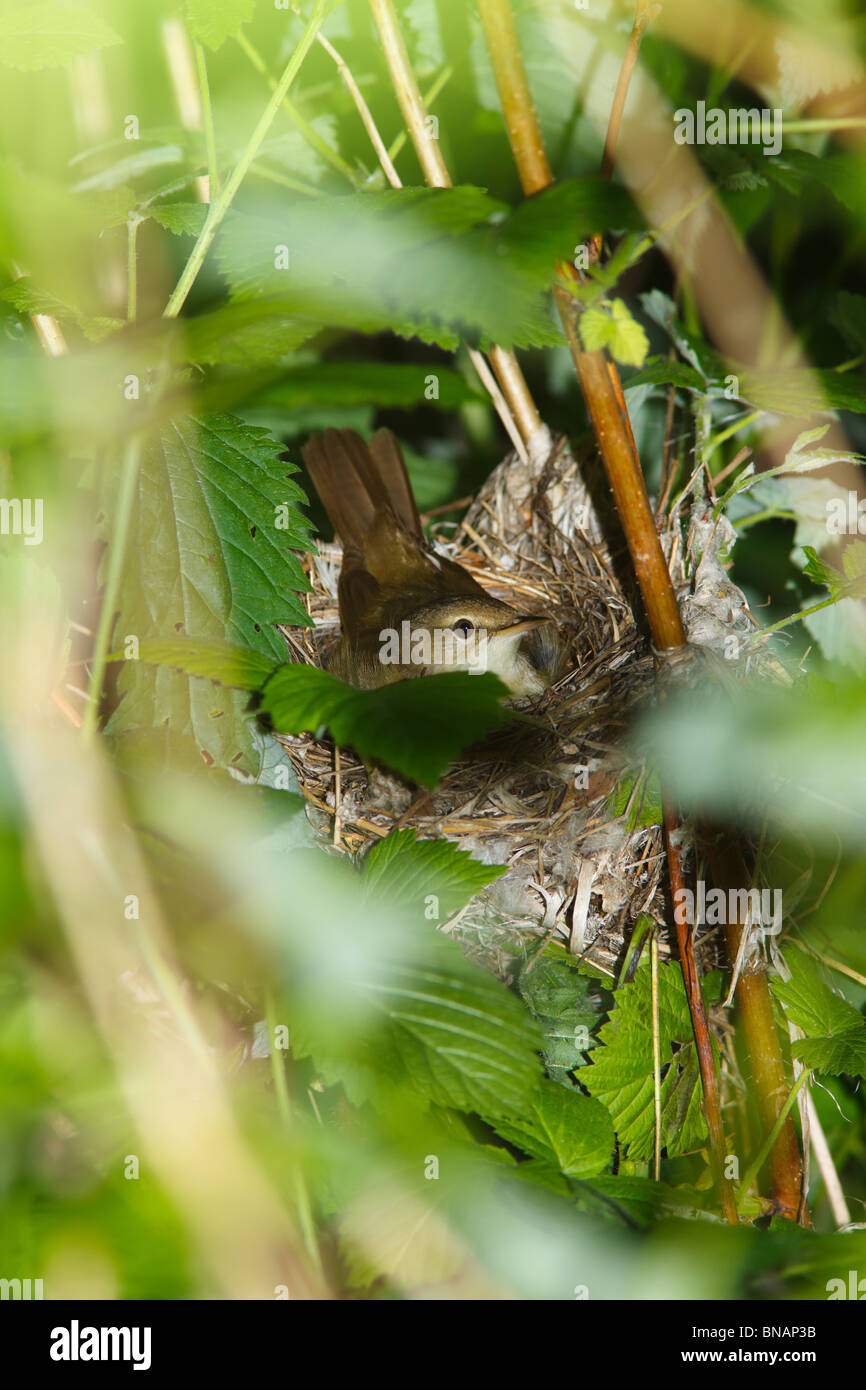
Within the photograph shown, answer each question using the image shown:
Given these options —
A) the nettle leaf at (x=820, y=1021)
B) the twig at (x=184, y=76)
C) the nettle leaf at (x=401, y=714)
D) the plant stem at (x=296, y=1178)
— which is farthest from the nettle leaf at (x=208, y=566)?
the nettle leaf at (x=820, y=1021)

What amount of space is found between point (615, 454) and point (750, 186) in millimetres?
583

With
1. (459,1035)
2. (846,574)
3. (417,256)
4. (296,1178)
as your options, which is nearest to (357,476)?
(846,574)

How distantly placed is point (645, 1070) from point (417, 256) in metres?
1.38

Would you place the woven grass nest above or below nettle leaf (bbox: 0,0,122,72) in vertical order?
below

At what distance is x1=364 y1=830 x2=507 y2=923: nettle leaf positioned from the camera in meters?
1.30

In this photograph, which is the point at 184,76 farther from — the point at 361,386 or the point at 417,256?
the point at 361,386

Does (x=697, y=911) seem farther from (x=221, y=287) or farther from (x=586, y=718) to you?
(x=221, y=287)

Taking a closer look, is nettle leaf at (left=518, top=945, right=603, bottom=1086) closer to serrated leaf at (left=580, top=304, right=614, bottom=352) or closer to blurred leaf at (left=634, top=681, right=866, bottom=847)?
blurred leaf at (left=634, top=681, right=866, bottom=847)

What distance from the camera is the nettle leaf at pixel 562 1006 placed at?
1.69 metres

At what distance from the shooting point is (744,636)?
187 cm

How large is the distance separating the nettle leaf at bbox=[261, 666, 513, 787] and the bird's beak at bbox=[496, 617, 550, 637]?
53.5 inches

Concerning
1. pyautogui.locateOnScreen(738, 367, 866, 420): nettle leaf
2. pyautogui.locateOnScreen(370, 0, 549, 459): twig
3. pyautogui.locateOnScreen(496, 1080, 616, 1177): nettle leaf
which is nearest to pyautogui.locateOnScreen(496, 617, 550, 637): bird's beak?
pyautogui.locateOnScreen(370, 0, 549, 459): twig

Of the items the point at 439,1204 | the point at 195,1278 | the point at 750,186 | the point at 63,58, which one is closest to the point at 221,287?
the point at 63,58

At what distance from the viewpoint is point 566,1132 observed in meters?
1.39
